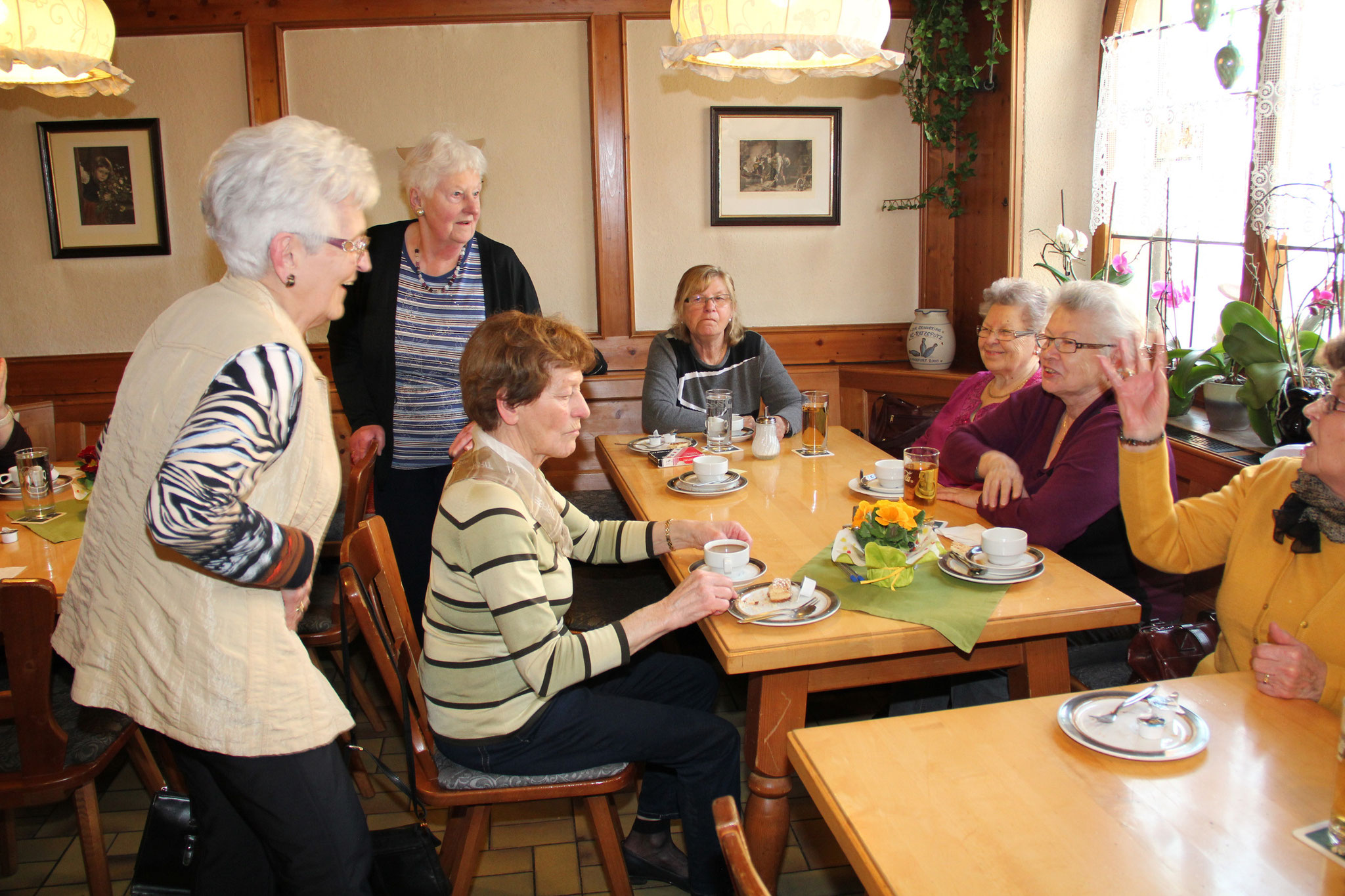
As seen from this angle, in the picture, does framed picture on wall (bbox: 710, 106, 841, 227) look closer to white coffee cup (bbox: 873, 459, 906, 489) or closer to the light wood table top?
the light wood table top

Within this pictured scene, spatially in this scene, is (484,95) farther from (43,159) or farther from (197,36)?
(43,159)

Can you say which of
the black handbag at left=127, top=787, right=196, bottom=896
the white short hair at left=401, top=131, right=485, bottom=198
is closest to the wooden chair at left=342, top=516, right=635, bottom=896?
the black handbag at left=127, top=787, right=196, bottom=896

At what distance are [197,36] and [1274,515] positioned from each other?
444 centimetres

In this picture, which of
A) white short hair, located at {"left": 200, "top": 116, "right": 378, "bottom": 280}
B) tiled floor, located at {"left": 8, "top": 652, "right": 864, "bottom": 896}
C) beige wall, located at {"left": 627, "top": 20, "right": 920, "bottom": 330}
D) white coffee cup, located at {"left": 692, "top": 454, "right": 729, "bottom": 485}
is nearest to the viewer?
white short hair, located at {"left": 200, "top": 116, "right": 378, "bottom": 280}

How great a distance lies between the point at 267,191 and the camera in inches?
50.9

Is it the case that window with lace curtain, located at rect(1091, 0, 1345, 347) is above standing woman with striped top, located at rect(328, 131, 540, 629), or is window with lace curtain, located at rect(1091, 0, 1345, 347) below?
above

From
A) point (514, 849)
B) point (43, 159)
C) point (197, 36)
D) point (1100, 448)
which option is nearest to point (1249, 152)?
point (1100, 448)

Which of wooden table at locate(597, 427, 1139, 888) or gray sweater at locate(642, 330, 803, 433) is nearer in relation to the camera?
wooden table at locate(597, 427, 1139, 888)

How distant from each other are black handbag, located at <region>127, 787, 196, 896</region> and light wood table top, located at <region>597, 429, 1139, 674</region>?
97cm

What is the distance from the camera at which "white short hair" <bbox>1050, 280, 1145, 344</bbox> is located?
86.2 inches

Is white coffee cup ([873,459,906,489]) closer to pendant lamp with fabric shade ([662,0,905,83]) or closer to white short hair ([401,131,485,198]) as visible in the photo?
pendant lamp with fabric shade ([662,0,905,83])

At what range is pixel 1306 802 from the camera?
3.67 ft

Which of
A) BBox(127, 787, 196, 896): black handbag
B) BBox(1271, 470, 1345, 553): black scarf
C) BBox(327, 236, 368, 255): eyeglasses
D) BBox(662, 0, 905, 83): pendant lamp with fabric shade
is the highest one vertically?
BBox(662, 0, 905, 83): pendant lamp with fabric shade

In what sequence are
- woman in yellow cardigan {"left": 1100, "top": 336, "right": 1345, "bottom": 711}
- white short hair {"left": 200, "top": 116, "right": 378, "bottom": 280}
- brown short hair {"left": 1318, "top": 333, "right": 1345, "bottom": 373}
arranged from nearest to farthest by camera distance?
1. white short hair {"left": 200, "top": 116, "right": 378, "bottom": 280}
2. woman in yellow cardigan {"left": 1100, "top": 336, "right": 1345, "bottom": 711}
3. brown short hair {"left": 1318, "top": 333, "right": 1345, "bottom": 373}
